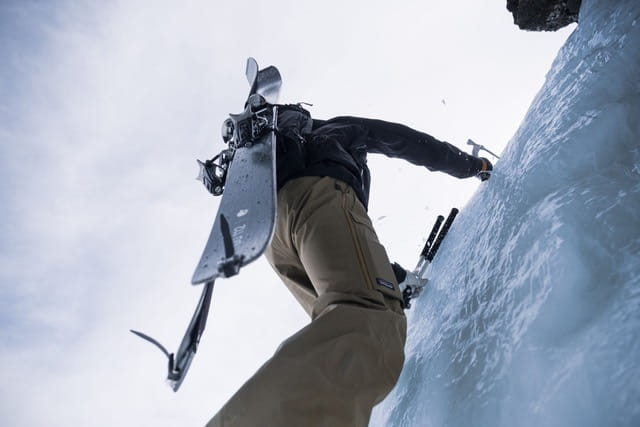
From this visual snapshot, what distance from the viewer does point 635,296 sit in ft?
3.95

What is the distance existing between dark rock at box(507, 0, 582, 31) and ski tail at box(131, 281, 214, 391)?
12.2 ft

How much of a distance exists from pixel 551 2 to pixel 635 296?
3.39 metres

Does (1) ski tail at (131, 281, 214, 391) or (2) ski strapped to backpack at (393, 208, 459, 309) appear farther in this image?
(2) ski strapped to backpack at (393, 208, 459, 309)

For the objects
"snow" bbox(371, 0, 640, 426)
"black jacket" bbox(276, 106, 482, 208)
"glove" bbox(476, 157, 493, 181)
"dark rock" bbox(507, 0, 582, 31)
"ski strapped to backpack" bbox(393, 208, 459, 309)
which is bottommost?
"snow" bbox(371, 0, 640, 426)

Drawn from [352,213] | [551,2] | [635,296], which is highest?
[551,2]

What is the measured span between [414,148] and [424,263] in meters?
0.84

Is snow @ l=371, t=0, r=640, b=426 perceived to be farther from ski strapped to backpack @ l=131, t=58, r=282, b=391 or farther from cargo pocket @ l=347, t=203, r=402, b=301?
ski strapped to backpack @ l=131, t=58, r=282, b=391

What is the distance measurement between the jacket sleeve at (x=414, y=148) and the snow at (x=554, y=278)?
0.30 metres

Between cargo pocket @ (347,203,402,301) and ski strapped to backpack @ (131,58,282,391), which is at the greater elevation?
ski strapped to backpack @ (131,58,282,391)

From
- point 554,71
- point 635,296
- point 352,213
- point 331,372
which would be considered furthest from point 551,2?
point 331,372

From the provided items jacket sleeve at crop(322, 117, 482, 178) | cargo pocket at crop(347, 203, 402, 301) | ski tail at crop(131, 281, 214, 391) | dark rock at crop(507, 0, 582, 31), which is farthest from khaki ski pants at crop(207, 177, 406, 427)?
dark rock at crop(507, 0, 582, 31)

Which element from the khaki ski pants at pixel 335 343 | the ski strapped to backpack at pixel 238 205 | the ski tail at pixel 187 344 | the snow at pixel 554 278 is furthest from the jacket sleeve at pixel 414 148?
the ski tail at pixel 187 344

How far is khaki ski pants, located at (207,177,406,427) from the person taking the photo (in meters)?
1.18

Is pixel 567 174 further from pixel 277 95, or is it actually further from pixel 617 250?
pixel 277 95
